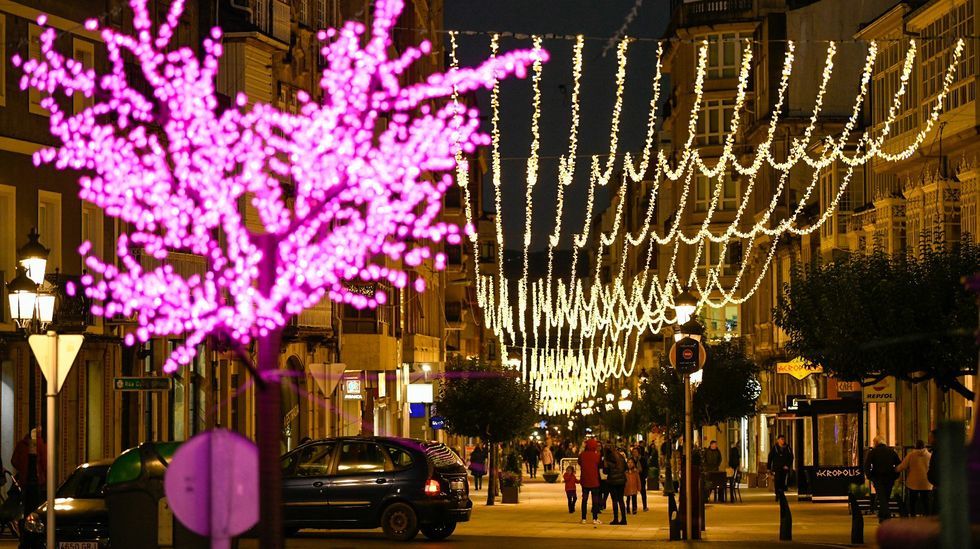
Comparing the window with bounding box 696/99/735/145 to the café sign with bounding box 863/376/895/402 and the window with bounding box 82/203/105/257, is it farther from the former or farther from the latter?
the window with bounding box 82/203/105/257

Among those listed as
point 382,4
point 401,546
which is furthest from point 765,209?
point 382,4

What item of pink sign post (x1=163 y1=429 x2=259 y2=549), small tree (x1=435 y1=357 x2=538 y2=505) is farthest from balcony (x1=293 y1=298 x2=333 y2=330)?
pink sign post (x1=163 y1=429 x2=259 y2=549)

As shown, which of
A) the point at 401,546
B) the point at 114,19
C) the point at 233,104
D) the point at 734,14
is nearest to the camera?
the point at 401,546

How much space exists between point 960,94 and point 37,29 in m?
19.4

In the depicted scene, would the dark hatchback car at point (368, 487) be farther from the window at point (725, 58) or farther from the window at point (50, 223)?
the window at point (725, 58)

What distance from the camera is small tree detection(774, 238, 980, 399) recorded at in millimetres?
33000

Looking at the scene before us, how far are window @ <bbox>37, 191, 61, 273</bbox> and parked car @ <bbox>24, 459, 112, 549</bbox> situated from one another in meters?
12.5

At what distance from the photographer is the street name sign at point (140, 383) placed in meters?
29.0

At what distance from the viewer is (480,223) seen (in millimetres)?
119188

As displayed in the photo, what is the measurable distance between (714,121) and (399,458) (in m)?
57.9

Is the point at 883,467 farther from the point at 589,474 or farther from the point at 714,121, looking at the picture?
the point at 714,121

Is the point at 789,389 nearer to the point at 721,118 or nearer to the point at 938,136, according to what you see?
the point at 721,118

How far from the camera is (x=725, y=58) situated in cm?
8094

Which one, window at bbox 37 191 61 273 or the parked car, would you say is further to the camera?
window at bbox 37 191 61 273
